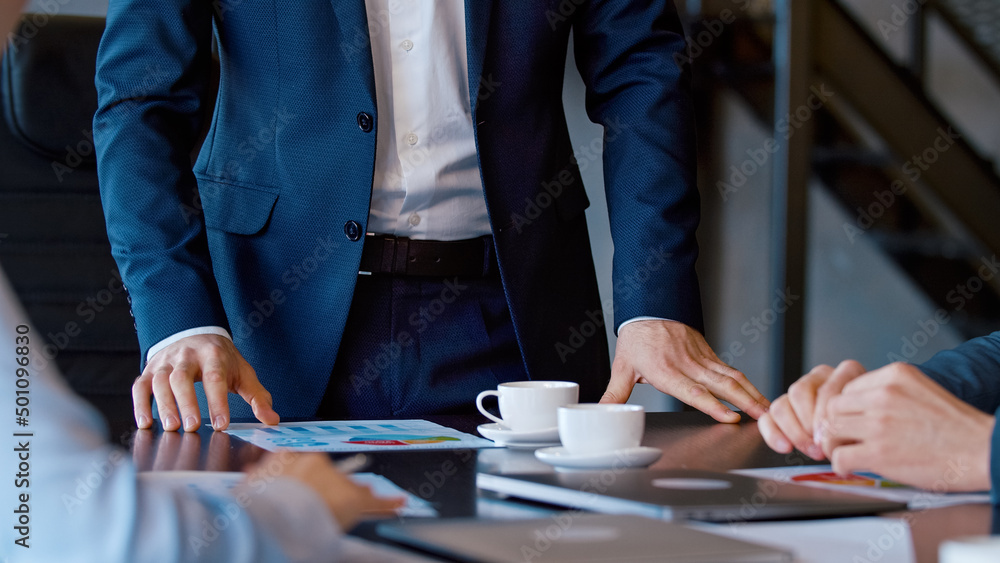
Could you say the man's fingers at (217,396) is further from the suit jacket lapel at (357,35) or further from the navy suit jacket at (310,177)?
the suit jacket lapel at (357,35)

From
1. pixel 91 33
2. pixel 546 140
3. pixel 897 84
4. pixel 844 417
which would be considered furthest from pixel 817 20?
pixel 844 417

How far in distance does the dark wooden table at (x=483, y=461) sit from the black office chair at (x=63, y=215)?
4.11 feet

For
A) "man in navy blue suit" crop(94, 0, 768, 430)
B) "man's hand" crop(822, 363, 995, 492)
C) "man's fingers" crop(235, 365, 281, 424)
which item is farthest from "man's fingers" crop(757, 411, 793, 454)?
"man's fingers" crop(235, 365, 281, 424)

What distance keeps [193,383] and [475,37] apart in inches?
28.1

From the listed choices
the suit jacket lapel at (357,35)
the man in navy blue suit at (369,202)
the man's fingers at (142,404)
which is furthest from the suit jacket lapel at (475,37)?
the man's fingers at (142,404)

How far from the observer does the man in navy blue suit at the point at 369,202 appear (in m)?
1.50

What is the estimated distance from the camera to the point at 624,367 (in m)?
1.47

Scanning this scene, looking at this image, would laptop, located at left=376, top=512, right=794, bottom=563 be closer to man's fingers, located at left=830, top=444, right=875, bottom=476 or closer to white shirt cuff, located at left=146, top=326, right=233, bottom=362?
man's fingers, located at left=830, top=444, right=875, bottom=476

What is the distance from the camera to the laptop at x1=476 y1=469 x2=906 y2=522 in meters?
0.71

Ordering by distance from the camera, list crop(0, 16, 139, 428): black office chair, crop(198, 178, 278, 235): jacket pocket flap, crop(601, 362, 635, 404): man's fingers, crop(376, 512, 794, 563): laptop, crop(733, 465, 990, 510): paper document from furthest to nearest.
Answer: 1. crop(0, 16, 139, 428): black office chair
2. crop(198, 178, 278, 235): jacket pocket flap
3. crop(601, 362, 635, 404): man's fingers
4. crop(733, 465, 990, 510): paper document
5. crop(376, 512, 794, 563): laptop

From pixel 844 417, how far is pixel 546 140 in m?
0.89

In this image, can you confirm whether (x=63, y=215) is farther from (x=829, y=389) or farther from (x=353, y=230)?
(x=829, y=389)

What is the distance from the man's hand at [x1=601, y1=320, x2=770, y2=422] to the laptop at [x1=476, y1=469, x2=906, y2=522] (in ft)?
1.58

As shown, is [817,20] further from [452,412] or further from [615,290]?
[452,412]
